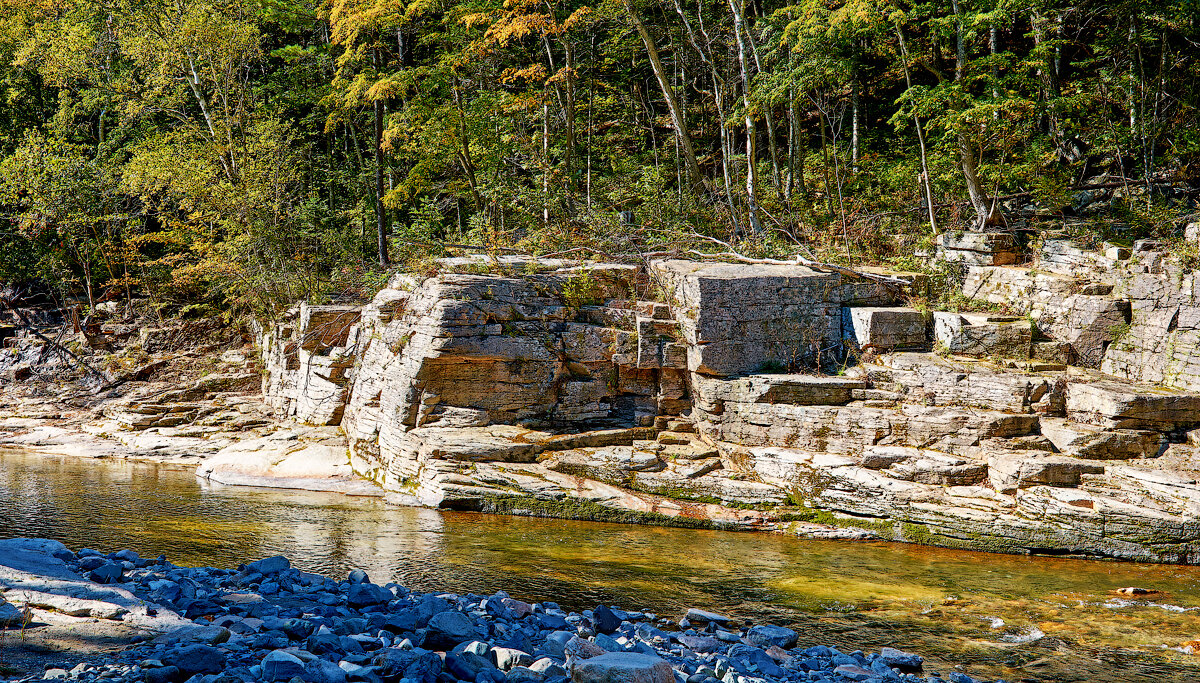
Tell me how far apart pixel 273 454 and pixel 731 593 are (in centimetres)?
1036

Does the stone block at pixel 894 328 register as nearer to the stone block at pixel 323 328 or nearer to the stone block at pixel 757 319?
the stone block at pixel 757 319

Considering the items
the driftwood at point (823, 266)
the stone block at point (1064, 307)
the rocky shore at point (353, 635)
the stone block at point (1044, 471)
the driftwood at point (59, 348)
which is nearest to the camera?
the rocky shore at point (353, 635)

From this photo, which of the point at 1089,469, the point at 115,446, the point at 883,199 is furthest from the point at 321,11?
the point at 1089,469

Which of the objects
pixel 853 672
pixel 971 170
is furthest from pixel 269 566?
pixel 971 170

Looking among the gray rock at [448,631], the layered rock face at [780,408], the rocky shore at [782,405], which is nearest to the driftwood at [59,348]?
the rocky shore at [782,405]

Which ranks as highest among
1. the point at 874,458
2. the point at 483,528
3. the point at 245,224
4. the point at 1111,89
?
the point at 1111,89

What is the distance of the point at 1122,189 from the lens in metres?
16.5

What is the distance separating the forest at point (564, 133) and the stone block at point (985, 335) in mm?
3221

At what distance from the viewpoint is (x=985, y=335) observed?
42.8 feet

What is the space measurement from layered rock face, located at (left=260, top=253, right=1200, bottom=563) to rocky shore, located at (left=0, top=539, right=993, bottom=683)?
4.82 meters

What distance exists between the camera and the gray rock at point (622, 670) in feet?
15.9

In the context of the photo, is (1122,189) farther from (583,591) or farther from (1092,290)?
(583,591)

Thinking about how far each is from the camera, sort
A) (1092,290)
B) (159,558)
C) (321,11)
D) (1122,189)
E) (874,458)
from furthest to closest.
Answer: (321,11), (1122,189), (1092,290), (874,458), (159,558)

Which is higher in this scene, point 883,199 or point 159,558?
point 883,199
